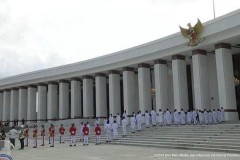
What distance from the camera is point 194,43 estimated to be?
2409 cm

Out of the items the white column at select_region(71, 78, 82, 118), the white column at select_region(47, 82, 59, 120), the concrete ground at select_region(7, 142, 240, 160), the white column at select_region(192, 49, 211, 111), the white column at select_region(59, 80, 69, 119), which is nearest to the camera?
the concrete ground at select_region(7, 142, 240, 160)

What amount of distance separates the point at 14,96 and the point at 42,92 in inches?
241

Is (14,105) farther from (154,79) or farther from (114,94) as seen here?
(154,79)

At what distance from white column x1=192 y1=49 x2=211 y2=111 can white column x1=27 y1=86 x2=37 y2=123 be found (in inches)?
958

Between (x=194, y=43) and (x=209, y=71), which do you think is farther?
(x=209, y=71)

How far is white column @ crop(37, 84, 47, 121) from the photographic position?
135 ft

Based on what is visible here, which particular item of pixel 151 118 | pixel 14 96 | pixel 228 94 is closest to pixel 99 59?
pixel 151 118

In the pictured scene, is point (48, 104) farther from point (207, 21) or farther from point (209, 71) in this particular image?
point (207, 21)

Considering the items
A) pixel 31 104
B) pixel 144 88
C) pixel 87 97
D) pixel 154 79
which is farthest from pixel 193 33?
pixel 31 104

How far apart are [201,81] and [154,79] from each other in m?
9.28

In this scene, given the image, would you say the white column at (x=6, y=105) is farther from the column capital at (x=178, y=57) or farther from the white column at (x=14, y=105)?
the column capital at (x=178, y=57)

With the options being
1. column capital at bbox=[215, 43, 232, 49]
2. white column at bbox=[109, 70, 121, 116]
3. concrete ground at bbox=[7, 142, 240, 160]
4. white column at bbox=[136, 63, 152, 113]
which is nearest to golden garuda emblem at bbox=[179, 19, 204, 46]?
column capital at bbox=[215, 43, 232, 49]

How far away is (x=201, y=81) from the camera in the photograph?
24.9m

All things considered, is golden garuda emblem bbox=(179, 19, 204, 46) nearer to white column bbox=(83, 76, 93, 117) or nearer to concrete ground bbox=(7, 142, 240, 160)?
Result: concrete ground bbox=(7, 142, 240, 160)
